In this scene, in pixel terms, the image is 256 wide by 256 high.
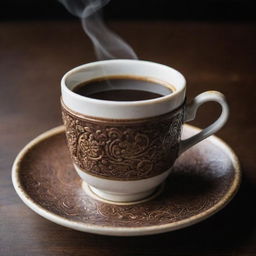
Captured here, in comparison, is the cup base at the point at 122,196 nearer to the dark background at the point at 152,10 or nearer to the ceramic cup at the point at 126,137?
the ceramic cup at the point at 126,137

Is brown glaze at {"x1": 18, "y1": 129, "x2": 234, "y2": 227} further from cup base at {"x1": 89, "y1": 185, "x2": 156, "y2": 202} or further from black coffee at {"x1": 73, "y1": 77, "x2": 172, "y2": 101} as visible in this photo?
black coffee at {"x1": 73, "y1": 77, "x2": 172, "y2": 101}

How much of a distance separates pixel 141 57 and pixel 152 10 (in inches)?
29.8

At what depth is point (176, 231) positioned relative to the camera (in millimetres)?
784

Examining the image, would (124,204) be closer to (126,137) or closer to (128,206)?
(128,206)

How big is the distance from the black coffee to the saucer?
0.55 ft

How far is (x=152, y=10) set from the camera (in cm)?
234

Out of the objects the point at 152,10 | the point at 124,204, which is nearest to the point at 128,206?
the point at 124,204

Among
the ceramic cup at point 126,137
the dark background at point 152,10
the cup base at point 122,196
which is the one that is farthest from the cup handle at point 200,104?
the dark background at point 152,10

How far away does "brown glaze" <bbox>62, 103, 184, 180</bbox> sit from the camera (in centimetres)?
77

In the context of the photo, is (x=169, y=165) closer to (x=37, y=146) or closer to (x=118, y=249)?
(x=118, y=249)

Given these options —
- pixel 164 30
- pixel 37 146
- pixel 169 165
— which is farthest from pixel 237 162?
pixel 164 30

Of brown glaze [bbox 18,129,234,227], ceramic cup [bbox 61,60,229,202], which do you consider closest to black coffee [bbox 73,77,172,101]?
ceramic cup [bbox 61,60,229,202]

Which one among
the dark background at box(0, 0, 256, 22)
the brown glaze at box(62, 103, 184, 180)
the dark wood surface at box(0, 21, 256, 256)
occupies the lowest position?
the dark background at box(0, 0, 256, 22)

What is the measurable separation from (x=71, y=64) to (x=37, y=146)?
612mm
